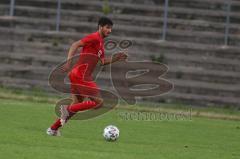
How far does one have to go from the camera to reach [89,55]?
533 inches

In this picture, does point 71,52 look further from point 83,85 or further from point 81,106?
point 81,106

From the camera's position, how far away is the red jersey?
13367 millimetres

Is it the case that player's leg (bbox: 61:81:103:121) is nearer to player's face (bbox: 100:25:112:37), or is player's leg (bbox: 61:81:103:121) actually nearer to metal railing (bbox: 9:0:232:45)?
player's face (bbox: 100:25:112:37)

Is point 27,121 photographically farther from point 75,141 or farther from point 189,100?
A: point 189,100

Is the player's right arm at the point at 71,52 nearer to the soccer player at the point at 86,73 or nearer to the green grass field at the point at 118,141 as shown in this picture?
the soccer player at the point at 86,73

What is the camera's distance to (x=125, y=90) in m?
23.9

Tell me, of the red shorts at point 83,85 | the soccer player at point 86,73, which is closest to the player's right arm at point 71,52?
the soccer player at point 86,73

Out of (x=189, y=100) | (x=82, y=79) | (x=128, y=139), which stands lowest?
(x=189, y=100)

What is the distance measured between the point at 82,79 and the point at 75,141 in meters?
1.44

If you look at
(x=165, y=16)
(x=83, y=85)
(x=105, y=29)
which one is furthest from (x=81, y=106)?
(x=165, y=16)

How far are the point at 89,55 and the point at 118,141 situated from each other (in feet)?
5.39

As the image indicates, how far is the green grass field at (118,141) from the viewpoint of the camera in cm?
1094

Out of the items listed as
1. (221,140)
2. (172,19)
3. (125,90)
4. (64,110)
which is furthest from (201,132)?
(172,19)

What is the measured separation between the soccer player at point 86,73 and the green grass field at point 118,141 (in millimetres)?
454
